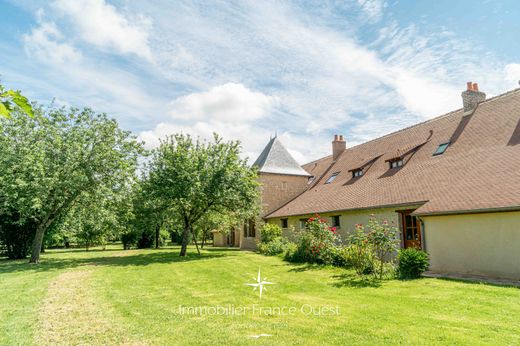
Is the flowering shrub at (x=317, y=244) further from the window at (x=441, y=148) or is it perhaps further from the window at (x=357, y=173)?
the window at (x=357, y=173)

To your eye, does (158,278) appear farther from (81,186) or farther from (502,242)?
(502,242)

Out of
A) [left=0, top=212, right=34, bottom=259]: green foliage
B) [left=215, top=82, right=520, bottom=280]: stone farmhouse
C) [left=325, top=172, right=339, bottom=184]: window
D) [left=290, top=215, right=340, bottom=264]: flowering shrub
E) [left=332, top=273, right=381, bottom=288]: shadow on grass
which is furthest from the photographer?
[left=325, top=172, right=339, bottom=184]: window

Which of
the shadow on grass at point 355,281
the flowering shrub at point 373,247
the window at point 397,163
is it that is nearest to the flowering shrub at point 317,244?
the flowering shrub at point 373,247

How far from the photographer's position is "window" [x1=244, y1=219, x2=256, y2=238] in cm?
2984

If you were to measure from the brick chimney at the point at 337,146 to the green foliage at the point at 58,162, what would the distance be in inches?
617

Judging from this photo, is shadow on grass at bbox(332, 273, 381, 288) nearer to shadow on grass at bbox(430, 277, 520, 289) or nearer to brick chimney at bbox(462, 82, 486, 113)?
shadow on grass at bbox(430, 277, 520, 289)

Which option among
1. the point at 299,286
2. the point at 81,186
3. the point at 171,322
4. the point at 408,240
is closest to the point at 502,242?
the point at 408,240

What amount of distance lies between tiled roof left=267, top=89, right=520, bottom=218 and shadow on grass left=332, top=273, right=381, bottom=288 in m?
3.57

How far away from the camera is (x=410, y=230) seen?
14.8m

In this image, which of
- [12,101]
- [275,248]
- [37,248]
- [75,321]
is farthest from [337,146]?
[12,101]

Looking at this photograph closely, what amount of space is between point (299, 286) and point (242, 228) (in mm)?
21473

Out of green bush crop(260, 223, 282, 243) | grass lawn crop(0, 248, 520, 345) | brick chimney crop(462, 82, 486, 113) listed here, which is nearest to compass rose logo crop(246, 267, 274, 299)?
grass lawn crop(0, 248, 520, 345)

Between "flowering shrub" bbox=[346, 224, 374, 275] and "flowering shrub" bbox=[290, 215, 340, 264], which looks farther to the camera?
"flowering shrub" bbox=[290, 215, 340, 264]

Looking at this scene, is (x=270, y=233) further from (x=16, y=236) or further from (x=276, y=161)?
(x=16, y=236)
